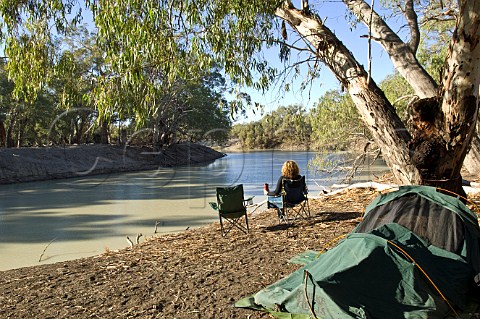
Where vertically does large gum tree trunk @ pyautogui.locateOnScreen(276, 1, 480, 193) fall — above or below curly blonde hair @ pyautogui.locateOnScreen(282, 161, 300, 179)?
above

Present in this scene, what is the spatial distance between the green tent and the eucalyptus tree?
45.0 inches

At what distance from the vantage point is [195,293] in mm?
3283

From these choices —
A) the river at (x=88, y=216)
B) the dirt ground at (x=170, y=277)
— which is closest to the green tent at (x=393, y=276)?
the dirt ground at (x=170, y=277)

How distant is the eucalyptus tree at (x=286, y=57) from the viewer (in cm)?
429

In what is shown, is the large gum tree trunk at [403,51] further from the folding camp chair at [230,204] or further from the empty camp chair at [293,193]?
the folding camp chair at [230,204]

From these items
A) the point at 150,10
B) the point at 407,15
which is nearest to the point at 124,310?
the point at 150,10

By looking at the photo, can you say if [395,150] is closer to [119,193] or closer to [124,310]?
[124,310]

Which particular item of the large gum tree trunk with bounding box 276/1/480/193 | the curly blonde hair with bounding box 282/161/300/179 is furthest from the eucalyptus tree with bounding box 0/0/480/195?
the curly blonde hair with bounding box 282/161/300/179

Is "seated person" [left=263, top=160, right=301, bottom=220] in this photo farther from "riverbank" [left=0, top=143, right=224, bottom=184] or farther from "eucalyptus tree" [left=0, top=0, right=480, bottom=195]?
"riverbank" [left=0, top=143, right=224, bottom=184]

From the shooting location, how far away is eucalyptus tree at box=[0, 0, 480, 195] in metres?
4.29

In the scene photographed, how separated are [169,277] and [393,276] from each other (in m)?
1.98

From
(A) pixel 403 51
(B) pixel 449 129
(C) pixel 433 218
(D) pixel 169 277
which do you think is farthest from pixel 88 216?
(C) pixel 433 218

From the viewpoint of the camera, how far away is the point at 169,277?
3.76 meters

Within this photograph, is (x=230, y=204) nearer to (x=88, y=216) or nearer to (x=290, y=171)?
(x=290, y=171)
